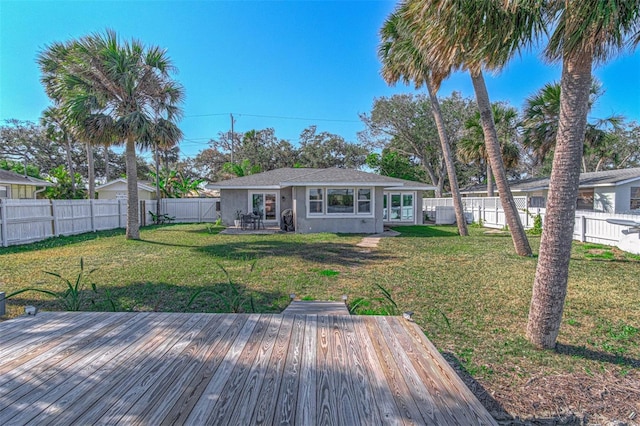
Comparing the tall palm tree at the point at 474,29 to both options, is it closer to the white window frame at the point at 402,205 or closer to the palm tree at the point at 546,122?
the palm tree at the point at 546,122

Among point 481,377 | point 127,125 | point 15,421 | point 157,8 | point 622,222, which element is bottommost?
point 481,377

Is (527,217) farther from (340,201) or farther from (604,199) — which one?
(340,201)

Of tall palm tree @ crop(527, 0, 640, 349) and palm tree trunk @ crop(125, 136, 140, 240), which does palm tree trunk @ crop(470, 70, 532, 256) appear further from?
palm tree trunk @ crop(125, 136, 140, 240)

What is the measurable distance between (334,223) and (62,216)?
11.3 meters

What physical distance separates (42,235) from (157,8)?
363 inches

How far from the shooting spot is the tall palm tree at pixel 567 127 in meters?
3.19

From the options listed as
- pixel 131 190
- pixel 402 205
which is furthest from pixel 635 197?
pixel 131 190

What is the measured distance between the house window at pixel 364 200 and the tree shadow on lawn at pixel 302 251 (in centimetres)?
393

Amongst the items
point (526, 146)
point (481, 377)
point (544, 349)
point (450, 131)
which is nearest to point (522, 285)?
point (544, 349)

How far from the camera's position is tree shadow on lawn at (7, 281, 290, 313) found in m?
4.81

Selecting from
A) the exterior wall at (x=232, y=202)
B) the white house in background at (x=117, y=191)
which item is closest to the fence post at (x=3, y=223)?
the exterior wall at (x=232, y=202)

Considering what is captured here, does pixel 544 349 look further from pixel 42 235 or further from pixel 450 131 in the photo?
pixel 450 131

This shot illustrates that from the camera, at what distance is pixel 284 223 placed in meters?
16.2

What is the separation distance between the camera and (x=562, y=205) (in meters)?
3.46
